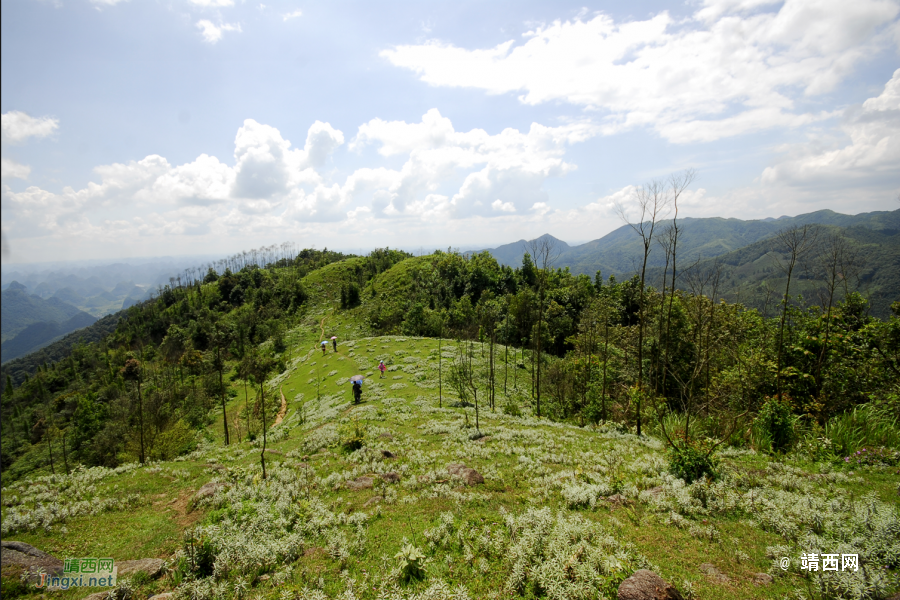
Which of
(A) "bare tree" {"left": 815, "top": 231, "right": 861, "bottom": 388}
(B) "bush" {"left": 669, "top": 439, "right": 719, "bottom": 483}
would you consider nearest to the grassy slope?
(B) "bush" {"left": 669, "top": 439, "right": 719, "bottom": 483}

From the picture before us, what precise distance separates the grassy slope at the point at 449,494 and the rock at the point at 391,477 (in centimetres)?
37

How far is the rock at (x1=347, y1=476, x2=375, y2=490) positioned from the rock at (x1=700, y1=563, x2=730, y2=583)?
11.5 m

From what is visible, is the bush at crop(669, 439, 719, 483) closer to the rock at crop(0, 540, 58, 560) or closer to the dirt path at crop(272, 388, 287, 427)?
the rock at crop(0, 540, 58, 560)

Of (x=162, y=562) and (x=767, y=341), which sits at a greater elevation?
(x=767, y=341)

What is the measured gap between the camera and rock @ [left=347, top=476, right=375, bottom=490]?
53.1ft

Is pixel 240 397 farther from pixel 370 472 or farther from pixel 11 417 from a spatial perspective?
pixel 11 417

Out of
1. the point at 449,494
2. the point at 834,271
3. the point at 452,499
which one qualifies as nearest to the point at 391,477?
the point at 449,494

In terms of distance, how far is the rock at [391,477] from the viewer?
16.4 meters

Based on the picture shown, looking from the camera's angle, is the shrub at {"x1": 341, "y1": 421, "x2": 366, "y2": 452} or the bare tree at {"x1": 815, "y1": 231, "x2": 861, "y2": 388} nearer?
the shrub at {"x1": 341, "y1": 421, "x2": 366, "y2": 452}

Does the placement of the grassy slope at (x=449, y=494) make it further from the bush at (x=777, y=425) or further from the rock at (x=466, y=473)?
the bush at (x=777, y=425)

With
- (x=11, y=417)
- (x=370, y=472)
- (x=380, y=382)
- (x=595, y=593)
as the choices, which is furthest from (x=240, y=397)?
(x=11, y=417)

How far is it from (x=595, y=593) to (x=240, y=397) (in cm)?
5818

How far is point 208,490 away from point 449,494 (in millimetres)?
9617

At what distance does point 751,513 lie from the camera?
12.5m
